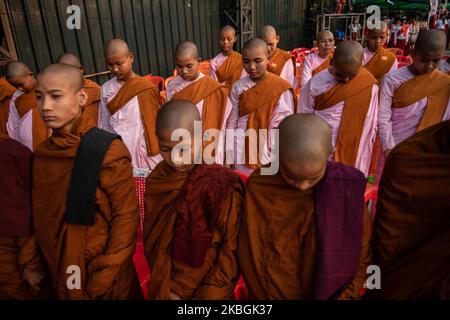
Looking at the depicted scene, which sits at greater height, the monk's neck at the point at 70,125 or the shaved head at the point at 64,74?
the shaved head at the point at 64,74

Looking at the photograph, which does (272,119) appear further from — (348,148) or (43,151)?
(43,151)

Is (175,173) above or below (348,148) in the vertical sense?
above

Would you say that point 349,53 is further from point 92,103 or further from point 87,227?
point 92,103

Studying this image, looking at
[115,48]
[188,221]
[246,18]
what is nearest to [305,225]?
[188,221]

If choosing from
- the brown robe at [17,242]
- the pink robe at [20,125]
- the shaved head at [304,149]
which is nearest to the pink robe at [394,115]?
the shaved head at [304,149]

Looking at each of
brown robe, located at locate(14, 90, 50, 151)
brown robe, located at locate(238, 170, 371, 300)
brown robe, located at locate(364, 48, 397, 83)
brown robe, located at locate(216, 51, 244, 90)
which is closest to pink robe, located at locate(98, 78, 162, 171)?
brown robe, located at locate(14, 90, 50, 151)

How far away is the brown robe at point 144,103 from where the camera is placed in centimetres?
312

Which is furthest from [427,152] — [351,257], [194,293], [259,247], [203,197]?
[194,293]

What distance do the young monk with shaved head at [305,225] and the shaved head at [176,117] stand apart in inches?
16.0

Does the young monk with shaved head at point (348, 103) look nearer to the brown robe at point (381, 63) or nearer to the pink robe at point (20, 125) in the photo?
the brown robe at point (381, 63)

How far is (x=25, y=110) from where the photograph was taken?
3482 mm

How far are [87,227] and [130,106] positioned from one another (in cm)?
178
